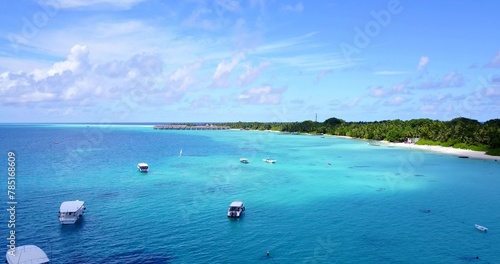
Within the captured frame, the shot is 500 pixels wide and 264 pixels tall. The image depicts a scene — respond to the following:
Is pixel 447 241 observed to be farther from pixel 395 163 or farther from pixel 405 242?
pixel 395 163

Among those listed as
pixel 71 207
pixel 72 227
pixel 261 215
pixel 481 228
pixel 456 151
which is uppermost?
pixel 456 151

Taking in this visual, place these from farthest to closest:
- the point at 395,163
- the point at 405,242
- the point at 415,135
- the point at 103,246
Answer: the point at 415,135, the point at 395,163, the point at 405,242, the point at 103,246

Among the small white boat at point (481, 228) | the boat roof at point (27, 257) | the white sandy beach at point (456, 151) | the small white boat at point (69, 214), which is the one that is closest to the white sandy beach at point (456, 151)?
the white sandy beach at point (456, 151)

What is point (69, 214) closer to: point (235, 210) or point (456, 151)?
point (235, 210)

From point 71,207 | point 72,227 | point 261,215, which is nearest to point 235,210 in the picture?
point 261,215

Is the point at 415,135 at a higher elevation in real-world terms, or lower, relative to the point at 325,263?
higher

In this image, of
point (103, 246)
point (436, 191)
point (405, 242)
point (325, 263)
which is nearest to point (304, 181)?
point (436, 191)

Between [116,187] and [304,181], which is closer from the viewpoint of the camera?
[116,187]

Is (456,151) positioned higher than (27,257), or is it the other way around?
A: (456,151)
